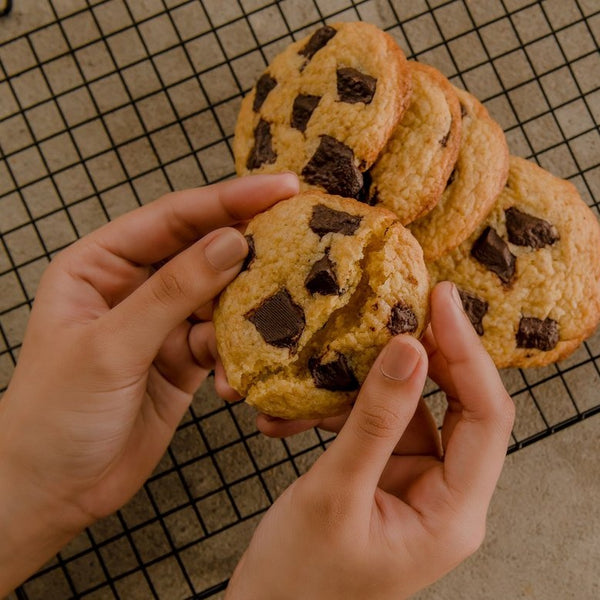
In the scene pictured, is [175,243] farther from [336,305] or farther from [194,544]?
[194,544]

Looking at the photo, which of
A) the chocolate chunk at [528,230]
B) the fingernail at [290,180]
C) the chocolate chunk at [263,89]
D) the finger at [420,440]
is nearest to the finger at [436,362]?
the finger at [420,440]

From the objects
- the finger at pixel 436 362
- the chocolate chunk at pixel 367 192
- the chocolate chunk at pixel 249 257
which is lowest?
the finger at pixel 436 362

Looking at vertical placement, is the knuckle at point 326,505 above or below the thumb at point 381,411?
below

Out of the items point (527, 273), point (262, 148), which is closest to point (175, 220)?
point (262, 148)

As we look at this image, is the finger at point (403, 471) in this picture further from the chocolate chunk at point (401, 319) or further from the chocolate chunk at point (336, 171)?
the chocolate chunk at point (336, 171)

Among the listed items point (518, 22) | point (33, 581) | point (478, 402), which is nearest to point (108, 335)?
point (478, 402)

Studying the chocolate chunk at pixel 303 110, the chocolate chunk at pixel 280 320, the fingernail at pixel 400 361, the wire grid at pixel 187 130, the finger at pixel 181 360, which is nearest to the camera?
the fingernail at pixel 400 361

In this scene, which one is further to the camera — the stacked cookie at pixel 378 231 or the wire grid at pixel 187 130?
the wire grid at pixel 187 130

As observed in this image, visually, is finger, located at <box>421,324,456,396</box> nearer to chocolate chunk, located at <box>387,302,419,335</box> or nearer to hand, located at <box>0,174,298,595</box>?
chocolate chunk, located at <box>387,302,419,335</box>
